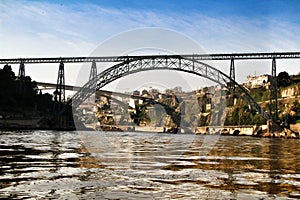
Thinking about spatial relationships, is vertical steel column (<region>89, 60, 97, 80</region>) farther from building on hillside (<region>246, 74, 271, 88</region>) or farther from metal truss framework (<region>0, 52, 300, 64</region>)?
building on hillside (<region>246, 74, 271, 88</region>)

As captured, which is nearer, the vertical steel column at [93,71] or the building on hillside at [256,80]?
the vertical steel column at [93,71]

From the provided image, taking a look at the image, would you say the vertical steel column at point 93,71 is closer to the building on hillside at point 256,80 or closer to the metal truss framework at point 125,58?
the metal truss framework at point 125,58

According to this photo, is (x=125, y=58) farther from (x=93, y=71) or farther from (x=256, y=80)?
(x=256, y=80)

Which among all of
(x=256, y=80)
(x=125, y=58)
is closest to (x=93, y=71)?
(x=125, y=58)

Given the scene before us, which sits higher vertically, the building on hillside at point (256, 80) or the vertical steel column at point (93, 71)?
the building on hillside at point (256, 80)

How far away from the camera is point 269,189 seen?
8.30 meters

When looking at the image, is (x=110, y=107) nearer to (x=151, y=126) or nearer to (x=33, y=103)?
(x=151, y=126)

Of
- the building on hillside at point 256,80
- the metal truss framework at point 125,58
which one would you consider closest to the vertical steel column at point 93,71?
the metal truss framework at point 125,58

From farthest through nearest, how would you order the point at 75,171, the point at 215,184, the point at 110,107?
the point at 110,107
the point at 75,171
the point at 215,184

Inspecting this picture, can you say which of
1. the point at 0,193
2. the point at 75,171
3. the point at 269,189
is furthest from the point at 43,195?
the point at 269,189

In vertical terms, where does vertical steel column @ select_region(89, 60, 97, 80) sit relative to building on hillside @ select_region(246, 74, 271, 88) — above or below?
below

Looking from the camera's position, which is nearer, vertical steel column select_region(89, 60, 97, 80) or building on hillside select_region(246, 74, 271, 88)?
vertical steel column select_region(89, 60, 97, 80)

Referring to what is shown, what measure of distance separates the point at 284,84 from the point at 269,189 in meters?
112

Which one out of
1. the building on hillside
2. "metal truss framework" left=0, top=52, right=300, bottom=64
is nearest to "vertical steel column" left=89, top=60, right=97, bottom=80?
"metal truss framework" left=0, top=52, right=300, bottom=64
